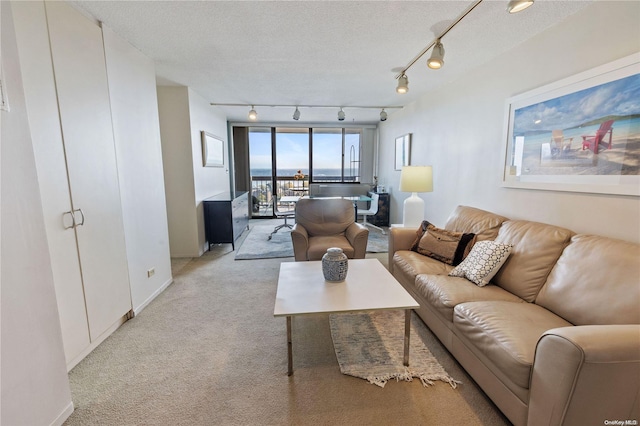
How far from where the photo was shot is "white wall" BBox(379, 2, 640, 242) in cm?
167

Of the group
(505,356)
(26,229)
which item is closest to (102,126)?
(26,229)

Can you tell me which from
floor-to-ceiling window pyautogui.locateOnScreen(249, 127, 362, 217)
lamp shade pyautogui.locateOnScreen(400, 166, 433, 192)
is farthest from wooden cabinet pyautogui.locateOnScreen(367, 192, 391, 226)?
lamp shade pyautogui.locateOnScreen(400, 166, 433, 192)

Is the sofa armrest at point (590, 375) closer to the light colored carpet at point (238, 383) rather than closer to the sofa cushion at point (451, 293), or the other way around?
the light colored carpet at point (238, 383)

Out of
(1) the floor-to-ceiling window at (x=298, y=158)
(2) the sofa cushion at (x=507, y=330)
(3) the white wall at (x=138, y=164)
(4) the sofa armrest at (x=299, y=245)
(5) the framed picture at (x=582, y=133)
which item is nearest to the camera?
Answer: (2) the sofa cushion at (x=507, y=330)

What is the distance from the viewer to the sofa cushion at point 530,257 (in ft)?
5.85

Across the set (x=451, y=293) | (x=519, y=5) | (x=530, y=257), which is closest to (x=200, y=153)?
(x=451, y=293)

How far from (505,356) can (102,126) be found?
291cm

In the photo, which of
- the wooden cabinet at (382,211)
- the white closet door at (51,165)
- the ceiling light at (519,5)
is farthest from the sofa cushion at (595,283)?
the wooden cabinet at (382,211)

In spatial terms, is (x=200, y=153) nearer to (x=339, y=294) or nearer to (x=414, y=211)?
(x=414, y=211)

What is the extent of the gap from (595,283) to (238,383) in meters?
2.07

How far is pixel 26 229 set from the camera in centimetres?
121

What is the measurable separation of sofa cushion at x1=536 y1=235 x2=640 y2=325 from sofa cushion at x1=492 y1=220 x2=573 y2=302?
6 centimetres

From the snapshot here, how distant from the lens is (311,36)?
2215 millimetres

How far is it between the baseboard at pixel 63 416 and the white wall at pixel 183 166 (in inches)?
101
